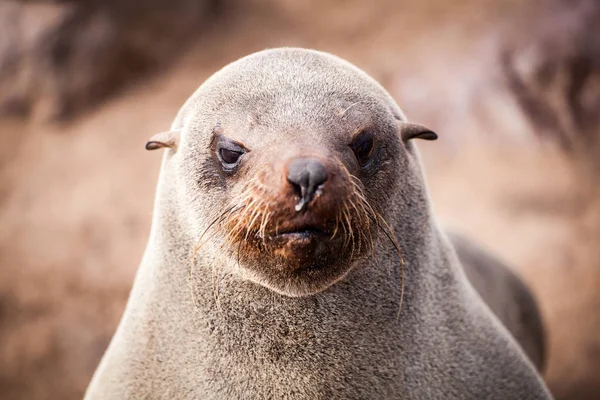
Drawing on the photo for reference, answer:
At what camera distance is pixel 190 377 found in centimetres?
261

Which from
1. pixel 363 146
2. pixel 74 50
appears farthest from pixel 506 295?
pixel 74 50

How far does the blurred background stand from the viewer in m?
5.85

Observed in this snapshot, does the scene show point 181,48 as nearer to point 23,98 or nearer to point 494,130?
point 23,98

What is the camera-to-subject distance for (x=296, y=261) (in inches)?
83.4

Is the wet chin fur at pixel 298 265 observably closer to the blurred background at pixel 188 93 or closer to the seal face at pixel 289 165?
the seal face at pixel 289 165

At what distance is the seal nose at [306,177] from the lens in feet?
6.47

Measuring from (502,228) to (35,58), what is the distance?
21.3ft

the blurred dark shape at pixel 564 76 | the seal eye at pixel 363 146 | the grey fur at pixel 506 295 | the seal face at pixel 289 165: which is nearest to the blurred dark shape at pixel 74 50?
the blurred dark shape at pixel 564 76

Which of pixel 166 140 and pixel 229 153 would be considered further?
pixel 166 140

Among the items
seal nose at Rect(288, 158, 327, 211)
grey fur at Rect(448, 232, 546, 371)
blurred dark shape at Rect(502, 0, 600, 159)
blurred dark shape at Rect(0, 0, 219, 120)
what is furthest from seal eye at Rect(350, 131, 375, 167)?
blurred dark shape at Rect(0, 0, 219, 120)

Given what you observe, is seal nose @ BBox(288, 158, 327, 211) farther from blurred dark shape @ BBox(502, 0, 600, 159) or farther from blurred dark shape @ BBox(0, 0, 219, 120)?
blurred dark shape @ BBox(0, 0, 219, 120)

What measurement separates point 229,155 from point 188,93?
21.4 ft

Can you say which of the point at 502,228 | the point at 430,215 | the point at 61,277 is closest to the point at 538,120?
the point at 502,228

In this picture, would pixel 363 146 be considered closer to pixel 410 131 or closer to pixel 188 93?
pixel 410 131
